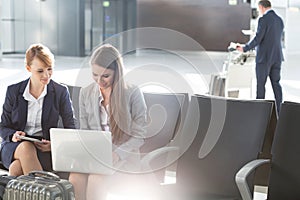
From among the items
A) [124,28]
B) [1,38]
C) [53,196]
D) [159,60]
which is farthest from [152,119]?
[124,28]

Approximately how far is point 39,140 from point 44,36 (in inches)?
569

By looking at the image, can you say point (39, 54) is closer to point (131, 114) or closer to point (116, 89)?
point (116, 89)

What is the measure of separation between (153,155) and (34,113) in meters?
0.75

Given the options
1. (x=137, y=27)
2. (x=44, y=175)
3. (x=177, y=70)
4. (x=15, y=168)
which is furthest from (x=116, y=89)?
(x=137, y=27)

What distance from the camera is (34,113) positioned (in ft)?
11.1

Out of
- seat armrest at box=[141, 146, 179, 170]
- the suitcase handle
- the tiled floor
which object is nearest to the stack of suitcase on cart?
the suitcase handle

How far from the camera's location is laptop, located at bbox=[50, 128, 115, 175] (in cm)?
276

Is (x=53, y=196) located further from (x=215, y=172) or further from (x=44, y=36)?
(x=44, y=36)

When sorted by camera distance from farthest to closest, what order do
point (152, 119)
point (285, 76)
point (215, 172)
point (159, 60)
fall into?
point (159, 60)
point (285, 76)
point (152, 119)
point (215, 172)

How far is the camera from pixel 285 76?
12227 mm

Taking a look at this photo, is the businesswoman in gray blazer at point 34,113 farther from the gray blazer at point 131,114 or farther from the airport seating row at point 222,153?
the airport seating row at point 222,153

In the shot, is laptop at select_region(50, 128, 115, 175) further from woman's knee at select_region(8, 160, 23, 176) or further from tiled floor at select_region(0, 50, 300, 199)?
tiled floor at select_region(0, 50, 300, 199)

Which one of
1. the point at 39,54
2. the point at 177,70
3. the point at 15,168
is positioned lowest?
the point at 177,70

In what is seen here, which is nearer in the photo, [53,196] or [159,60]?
[53,196]
